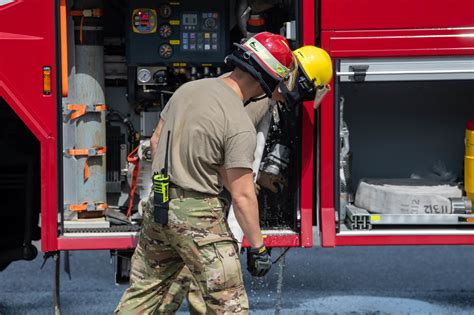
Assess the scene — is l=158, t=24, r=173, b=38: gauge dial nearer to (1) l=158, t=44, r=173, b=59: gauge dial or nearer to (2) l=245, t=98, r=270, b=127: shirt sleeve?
(1) l=158, t=44, r=173, b=59: gauge dial

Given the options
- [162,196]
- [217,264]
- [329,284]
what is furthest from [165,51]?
[329,284]

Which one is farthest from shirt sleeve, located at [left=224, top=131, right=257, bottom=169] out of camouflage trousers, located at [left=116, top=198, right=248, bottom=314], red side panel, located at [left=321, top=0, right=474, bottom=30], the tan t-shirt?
red side panel, located at [left=321, top=0, right=474, bottom=30]

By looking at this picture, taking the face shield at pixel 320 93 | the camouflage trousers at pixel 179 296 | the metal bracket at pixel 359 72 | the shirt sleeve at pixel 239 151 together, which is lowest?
the camouflage trousers at pixel 179 296

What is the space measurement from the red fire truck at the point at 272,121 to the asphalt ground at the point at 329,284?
814mm

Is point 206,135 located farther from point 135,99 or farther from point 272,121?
point 135,99

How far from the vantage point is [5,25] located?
5172 mm

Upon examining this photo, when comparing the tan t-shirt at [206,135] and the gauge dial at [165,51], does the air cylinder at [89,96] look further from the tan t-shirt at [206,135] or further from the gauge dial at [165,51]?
the tan t-shirt at [206,135]

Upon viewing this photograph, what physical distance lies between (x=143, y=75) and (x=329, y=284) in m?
2.42

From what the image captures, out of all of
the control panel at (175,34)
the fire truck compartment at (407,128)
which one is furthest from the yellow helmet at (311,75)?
the fire truck compartment at (407,128)

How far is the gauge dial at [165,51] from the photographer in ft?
18.9

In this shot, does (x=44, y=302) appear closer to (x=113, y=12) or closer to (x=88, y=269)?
(x=88, y=269)

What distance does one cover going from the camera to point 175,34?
5.78 m

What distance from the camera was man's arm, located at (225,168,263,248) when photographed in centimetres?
427

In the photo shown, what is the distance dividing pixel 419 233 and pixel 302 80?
1120mm
